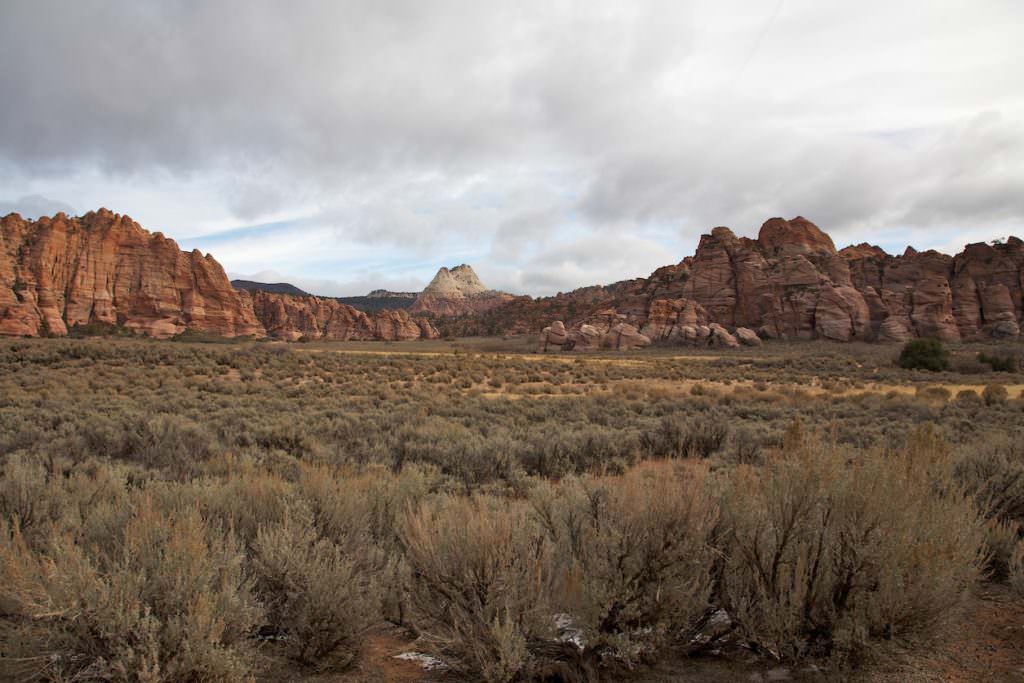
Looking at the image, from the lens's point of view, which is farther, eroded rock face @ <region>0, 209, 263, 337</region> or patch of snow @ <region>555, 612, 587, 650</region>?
eroded rock face @ <region>0, 209, 263, 337</region>

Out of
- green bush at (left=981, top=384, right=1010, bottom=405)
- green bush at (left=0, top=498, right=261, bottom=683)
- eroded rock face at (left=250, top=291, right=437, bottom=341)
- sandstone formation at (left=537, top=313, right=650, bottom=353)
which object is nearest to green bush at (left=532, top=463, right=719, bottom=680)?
green bush at (left=0, top=498, right=261, bottom=683)

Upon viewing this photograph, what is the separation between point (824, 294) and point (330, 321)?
98.8 meters

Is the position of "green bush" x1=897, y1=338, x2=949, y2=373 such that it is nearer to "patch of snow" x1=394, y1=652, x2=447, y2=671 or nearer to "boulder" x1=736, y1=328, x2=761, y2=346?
"boulder" x1=736, y1=328, x2=761, y2=346

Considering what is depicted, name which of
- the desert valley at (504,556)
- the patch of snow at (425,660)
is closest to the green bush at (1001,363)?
the desert valley at (504,556)

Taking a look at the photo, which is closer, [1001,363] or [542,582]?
[542,582]

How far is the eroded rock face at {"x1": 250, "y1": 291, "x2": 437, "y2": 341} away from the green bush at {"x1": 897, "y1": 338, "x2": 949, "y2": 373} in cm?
9545

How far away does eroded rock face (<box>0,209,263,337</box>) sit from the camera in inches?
2494

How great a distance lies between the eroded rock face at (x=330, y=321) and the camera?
11700 centimetres

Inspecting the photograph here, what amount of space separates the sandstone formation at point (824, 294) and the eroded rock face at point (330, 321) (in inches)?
2239

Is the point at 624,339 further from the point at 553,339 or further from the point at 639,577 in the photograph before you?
the point at 639,577

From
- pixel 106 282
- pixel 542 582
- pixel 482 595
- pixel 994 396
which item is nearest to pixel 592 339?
pixel 994 396

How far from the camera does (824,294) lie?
6462 centimetres

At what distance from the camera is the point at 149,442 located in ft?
30.5

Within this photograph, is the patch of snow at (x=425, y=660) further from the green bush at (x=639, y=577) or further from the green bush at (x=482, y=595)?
the green bush at (x=639, y=577)
